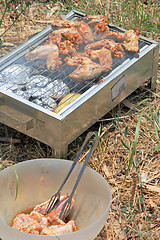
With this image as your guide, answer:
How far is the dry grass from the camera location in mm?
2695

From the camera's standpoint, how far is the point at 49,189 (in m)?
2.73

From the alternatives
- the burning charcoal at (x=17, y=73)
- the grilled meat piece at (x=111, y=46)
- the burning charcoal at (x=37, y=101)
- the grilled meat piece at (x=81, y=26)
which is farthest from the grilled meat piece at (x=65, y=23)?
the burning charcoal at (x=37, y=101)

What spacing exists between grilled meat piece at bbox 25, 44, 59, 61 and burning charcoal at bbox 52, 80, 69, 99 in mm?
284

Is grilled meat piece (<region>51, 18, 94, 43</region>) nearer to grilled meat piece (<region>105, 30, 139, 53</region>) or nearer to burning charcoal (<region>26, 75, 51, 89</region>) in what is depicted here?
grilled meat piece (<region>105, 30, 139, 53</region>)

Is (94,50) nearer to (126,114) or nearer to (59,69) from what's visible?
(59,69)

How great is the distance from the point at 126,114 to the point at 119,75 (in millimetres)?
480

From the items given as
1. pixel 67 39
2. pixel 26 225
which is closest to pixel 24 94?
pixel 67 39

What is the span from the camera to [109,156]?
10.4 ft

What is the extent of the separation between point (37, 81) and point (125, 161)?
0.91 metres

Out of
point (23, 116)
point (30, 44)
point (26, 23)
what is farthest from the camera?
point (26, 23)

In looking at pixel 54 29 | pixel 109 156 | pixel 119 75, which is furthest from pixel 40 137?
pixel 54 29

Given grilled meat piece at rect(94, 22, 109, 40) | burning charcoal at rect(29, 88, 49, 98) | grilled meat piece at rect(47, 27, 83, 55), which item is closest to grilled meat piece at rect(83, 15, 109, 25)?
grilled meat piece at rect(94, 22, 109, 40)

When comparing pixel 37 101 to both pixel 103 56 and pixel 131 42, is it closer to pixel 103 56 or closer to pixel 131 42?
pixel 103 56

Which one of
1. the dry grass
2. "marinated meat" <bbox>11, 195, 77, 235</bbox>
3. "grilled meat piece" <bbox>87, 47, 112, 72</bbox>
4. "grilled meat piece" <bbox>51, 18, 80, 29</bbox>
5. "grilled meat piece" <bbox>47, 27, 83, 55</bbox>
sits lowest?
the dry grass
